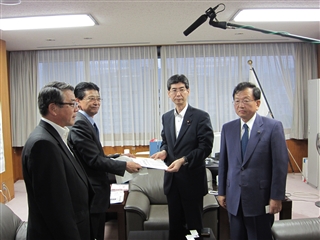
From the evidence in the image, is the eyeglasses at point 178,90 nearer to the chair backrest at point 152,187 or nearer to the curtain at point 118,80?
the chair backrest at point 152,187

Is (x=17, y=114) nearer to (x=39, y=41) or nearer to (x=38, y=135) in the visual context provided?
(x=39, y=41)

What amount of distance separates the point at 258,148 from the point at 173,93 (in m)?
0.75

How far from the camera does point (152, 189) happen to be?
3199mm

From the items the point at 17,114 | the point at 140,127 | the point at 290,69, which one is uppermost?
the point at 290,69

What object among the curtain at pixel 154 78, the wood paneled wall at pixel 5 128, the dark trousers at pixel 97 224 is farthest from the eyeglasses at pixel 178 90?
the wood paneled wall at pixel 5 128

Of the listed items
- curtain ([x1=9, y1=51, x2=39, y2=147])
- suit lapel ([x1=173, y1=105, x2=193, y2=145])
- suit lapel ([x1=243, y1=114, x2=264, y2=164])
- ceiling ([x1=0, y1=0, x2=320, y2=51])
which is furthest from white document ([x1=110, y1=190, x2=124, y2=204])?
curtain ([x1=9, y1=51, x2=39, y2=147])

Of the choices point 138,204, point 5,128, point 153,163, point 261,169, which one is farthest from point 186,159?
point 5,128

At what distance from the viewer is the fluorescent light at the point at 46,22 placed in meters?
3.20

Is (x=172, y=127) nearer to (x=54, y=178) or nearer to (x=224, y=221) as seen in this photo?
(x=54, y=178)

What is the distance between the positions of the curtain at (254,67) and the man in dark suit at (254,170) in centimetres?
338

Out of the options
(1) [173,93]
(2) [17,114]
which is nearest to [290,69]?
(1) [173,93]

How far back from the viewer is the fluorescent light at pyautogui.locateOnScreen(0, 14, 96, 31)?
320 cm

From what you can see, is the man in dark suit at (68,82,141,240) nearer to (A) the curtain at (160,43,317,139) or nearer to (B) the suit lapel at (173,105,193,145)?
(B) the suit lapel at (173,105,193,145)

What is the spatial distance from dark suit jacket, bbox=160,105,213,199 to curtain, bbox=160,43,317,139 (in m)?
3.24
